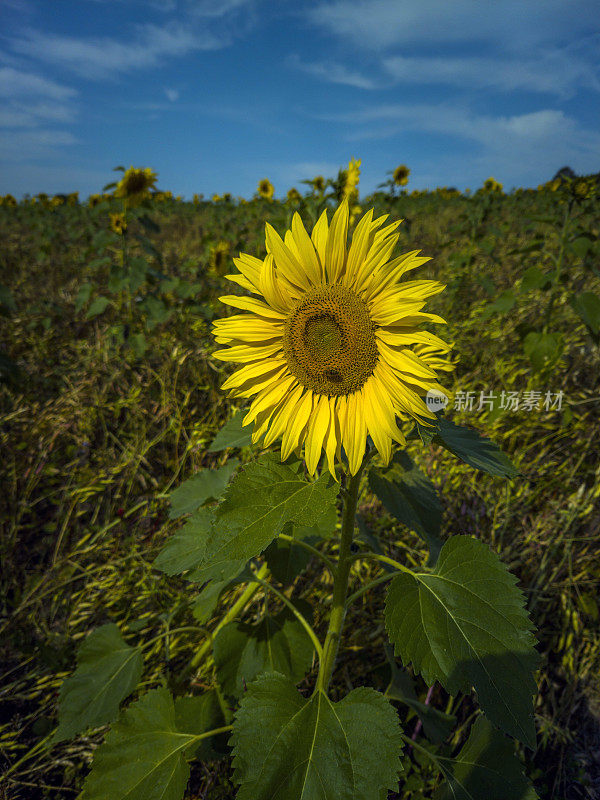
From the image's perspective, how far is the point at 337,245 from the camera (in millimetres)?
1108

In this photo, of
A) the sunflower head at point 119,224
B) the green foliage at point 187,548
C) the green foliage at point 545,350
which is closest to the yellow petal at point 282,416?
the green foliage at point 187,548

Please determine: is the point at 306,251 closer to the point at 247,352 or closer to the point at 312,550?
the point at 247,352

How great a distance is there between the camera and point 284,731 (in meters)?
1.10

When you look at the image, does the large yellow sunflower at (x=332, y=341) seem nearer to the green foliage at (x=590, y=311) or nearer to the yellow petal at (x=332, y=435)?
the yellow petal at (x=332, y=435)

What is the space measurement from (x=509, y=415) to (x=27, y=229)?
48.2 ft

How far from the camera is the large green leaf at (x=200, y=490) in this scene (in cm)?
166

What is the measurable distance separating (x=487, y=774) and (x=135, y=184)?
5063mm

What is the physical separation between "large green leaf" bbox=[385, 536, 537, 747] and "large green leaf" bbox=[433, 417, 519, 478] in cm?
18

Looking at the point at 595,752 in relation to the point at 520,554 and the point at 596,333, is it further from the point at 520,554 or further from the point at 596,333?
the point at 596,333

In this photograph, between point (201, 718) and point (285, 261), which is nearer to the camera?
point (285, 261)

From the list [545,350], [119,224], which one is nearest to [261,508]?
[545,350]

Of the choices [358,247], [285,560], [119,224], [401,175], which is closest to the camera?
[358,247]

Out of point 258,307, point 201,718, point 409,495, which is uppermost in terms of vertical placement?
point 258,307

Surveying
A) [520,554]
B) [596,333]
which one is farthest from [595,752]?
[596,333]
